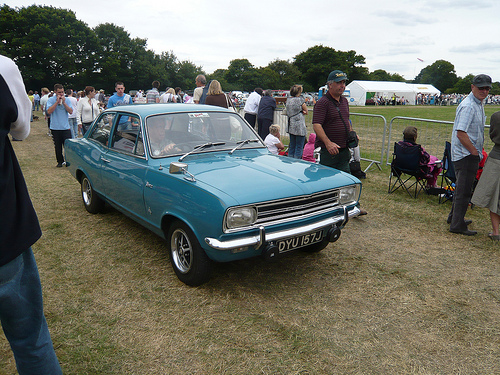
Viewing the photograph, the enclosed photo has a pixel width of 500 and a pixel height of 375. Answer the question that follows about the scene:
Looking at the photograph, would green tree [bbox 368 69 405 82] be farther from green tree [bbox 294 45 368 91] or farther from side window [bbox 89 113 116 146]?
side window [bbox 89 113 116 146]

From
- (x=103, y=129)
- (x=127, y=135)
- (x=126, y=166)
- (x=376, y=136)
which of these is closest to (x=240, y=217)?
(x=126, y=166)

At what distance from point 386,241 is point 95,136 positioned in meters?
4.54

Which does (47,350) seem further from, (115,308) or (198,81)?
(198,81)

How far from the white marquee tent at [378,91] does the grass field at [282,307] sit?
181 ft

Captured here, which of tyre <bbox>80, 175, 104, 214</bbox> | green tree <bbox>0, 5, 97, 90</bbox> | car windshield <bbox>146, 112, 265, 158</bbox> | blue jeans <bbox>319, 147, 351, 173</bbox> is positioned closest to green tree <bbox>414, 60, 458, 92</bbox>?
green tree <bbox>0, 5, 97, 90</bbox>

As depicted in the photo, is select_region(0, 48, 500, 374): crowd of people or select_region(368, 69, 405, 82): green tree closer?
select_region(0, 48, 500, 374): crowd of people

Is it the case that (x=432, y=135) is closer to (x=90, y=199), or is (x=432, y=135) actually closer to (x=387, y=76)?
(x=90, y=199)

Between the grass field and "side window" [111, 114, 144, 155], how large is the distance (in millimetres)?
1266

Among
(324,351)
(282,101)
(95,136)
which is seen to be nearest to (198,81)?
(95,136)

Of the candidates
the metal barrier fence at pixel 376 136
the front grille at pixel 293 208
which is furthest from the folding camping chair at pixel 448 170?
the front grille at pixel 293 208

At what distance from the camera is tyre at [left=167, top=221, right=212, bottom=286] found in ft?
11.8

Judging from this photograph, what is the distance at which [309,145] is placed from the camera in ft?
26.2

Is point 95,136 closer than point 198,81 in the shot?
Yes

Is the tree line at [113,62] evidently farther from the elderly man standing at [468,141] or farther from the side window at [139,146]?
the elderly man standing at [468,141]
